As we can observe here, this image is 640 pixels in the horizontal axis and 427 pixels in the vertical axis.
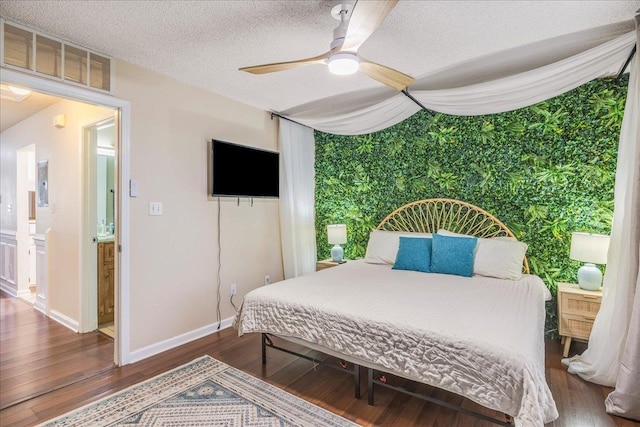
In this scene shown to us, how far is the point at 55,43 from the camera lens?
226cm

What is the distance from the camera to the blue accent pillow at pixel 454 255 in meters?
2.97

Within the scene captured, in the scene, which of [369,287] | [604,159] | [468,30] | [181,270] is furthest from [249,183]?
[604,159]

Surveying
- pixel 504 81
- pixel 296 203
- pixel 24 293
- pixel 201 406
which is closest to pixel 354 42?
pixel 504 81

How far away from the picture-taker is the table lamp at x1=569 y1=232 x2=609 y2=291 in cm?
254

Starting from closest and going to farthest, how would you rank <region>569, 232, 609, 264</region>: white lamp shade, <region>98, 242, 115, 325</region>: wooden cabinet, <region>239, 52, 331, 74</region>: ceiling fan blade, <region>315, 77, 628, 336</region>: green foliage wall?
<region>239, 52, 331, 74</region>: ceiling fan blade < <region>569, 232, 609, 264</region>: white lamp shade < <region>315, 77, 628, 336</region>: green foliage wall < <region>98, 242, 115, 325</region>: wooden cabinet

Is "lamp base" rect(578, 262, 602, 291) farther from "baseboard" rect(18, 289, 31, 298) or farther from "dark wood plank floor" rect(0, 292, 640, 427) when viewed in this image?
"baseboard" rect(18, 289, 31, 298)

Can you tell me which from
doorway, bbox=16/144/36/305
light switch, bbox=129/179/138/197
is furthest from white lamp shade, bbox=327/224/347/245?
doorway, bbox=16/144/36/305

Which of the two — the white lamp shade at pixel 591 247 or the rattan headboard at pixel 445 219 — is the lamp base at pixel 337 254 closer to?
the rattan headboard at pixel 445 219

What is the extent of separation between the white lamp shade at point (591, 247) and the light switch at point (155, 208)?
3524 mm

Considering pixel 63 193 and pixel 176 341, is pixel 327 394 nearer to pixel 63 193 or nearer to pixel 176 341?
pixel 176 341

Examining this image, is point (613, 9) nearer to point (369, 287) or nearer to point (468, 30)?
point (468, 30)

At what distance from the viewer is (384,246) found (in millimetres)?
3557

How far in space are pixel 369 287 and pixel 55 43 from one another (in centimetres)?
286

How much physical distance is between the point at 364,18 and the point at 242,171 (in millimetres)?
2262
